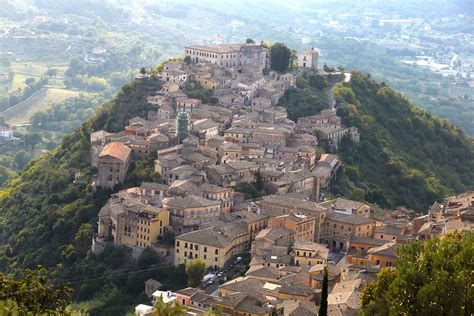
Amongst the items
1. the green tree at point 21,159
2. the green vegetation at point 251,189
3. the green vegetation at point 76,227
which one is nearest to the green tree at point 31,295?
the green vegetation at point 76,227

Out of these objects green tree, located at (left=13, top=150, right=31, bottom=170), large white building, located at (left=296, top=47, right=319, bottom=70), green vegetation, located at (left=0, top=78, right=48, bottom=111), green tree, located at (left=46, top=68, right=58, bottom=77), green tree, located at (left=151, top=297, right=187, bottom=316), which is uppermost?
green tree, located at (left=151, top=297, right=187, bottom=316)

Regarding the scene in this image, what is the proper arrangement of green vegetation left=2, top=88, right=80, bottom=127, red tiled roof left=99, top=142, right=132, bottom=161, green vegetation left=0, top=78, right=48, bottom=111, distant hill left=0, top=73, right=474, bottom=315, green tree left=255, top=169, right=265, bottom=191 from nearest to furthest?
distant hill left=0, top=73, right=474, bottom=315 < green tree left=255, top=169, right=265, bottom=191 < red tiled roof left=99, top=142, right=132, bottom=161 < green vegetation left=2, top=88, right=80, bottom=127 < green vegetation left=0, top=78, right=48, bottom=111

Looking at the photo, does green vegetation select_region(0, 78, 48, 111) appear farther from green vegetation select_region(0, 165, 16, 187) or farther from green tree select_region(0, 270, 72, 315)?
green tree select_region(0, 270, 72, 315)

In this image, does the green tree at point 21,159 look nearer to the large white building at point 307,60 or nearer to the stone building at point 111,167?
the large white building at point 307,60

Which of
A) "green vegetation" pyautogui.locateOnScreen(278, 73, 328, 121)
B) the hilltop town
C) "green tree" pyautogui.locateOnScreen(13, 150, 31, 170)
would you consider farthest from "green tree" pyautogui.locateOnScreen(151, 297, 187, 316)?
"green tree" pyautogui.locateOnScreen(13, 150, 31, 170)

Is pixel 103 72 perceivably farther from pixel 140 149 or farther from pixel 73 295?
pixel 73 295

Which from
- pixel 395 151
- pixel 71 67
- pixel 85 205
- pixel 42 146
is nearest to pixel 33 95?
pixel 71 67

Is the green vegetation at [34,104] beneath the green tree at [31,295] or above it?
beneath
